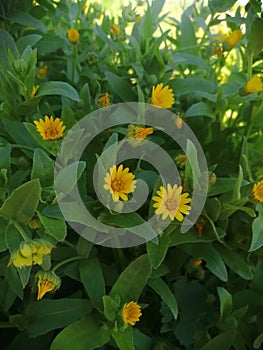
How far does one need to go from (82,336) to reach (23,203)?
196 mm

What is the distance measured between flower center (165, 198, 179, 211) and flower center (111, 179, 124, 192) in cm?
6

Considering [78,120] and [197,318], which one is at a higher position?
[78,120]

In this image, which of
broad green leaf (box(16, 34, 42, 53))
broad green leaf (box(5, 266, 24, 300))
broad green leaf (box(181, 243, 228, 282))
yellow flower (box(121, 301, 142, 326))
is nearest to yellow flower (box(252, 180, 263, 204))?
broad green leaf (box(181, 243, 228, 282))

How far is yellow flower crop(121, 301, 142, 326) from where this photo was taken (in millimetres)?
772

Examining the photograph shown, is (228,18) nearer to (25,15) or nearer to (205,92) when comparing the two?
(205,92)

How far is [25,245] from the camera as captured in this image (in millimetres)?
697

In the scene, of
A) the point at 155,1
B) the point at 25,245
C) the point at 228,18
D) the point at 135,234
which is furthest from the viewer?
the point at 155,1

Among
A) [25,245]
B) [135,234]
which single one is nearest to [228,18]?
[135,234]

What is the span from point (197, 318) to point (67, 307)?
0.19 meters

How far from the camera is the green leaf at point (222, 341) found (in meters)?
0.83

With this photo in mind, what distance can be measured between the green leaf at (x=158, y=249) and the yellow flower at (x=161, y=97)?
0.62 feet

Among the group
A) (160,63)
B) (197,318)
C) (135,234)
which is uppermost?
(160,63)

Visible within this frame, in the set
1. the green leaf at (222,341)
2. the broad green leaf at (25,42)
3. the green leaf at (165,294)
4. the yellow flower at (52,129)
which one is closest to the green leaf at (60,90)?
the yellow flower at (52,129)

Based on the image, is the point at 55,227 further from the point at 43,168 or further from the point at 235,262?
the point at 235,262
